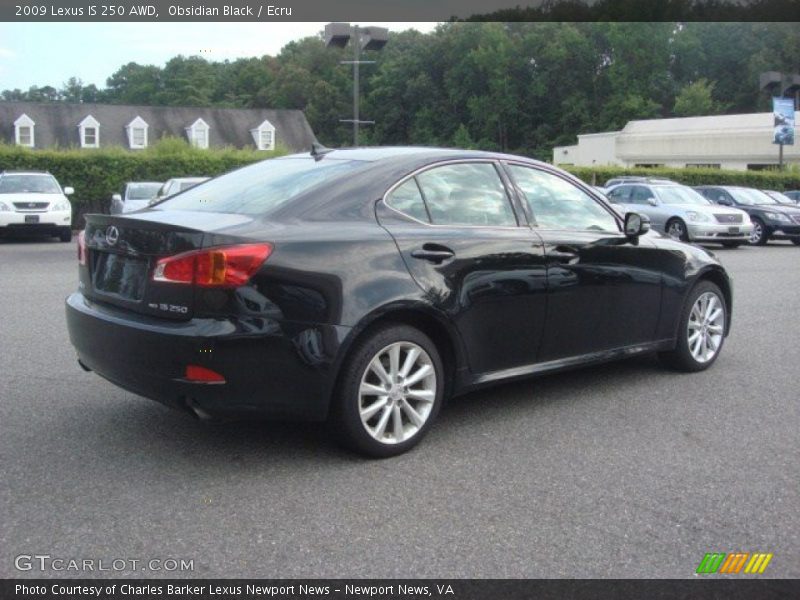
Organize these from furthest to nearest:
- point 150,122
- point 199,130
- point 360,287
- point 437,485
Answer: point 199,130
point 150,122
point 360,287
point 437,485

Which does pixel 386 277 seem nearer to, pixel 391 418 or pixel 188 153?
pixel 391 418

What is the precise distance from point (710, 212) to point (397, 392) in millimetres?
17379

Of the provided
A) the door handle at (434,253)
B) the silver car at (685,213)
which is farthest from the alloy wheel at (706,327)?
the silver car at (685,213)

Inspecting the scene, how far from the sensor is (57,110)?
2293 inches

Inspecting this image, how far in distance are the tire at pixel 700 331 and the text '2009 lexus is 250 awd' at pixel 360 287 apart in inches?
24.7

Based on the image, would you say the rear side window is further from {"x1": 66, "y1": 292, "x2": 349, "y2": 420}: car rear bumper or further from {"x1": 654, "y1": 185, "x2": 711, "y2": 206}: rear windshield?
{"x1": 654, "y1": 185, "x2": 711, "y2": 206}: rear windshield

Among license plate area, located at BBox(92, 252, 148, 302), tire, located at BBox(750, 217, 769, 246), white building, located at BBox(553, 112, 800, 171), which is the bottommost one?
tire, located at BBox(750, 217, 769, 246)

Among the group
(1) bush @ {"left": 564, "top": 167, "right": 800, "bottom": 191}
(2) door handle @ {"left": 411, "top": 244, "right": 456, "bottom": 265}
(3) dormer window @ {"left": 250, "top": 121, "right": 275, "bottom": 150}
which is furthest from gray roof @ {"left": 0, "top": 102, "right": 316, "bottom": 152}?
(2) door handle @ {"left": 411, "top": 244, "right": 456, "bottom": 265}

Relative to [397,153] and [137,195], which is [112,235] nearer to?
[397,153]

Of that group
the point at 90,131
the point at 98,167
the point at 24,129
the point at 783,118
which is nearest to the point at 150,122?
the point at 90,131

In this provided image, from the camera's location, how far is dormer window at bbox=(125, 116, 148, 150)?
59.6 meters

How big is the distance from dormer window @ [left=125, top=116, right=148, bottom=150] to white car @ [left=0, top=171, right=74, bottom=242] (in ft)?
134

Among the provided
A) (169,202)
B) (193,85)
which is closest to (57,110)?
(193,85)

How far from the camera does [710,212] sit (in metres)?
20.2
